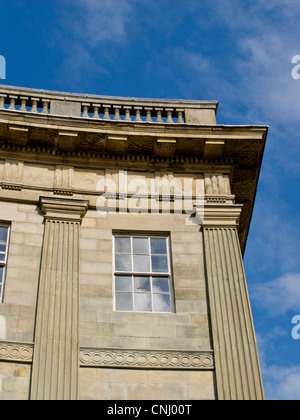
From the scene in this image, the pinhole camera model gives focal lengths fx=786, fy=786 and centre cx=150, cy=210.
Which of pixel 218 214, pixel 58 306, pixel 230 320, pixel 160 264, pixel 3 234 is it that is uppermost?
pixel 218 214

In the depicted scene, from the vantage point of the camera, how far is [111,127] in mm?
20812

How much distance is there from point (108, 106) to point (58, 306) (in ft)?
22.5

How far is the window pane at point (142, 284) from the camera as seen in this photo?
18.0 meters

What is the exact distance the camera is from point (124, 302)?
1772 cm

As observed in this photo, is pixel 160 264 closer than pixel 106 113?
Yes

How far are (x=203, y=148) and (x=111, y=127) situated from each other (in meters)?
2.50

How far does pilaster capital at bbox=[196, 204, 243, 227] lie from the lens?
19297 millimetres

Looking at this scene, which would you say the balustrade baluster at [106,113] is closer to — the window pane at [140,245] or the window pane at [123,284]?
the window pane at [140,245]

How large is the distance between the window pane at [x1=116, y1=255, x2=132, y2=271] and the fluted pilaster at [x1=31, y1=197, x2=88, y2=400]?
1.01 meters

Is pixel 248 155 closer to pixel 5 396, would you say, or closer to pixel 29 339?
pixel 29 339

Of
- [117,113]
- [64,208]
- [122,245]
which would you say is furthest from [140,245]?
[117,113]

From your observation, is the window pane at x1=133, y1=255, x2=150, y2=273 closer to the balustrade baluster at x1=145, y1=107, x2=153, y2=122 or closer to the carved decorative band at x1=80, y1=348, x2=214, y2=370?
the carved decorative band at x1=80, y1=348, x2=214, y2=370

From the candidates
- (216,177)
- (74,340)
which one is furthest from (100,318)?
(216,177)

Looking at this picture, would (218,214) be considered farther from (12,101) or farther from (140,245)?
(12,101)
